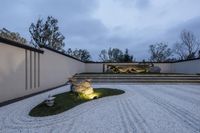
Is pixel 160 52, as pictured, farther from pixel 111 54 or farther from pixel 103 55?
pixel 103 55

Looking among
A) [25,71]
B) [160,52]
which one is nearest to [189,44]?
[160,52]

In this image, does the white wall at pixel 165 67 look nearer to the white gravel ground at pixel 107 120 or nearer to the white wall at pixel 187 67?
the white wall at pixel 187 67

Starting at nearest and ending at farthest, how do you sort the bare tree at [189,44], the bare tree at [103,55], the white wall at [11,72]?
the white wall at [11,72], the bare tree at [189,44], the bare tree at [103,55]

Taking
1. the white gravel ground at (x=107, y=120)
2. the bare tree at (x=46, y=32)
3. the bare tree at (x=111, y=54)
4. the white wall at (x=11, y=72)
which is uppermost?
the bare tree at (x=46, y=32)

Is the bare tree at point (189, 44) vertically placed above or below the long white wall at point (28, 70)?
above

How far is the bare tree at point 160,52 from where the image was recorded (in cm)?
3525

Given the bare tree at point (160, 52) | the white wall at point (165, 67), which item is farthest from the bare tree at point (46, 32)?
the bare tree at point (160, 52)

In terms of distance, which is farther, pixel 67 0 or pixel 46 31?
pixel 46 31

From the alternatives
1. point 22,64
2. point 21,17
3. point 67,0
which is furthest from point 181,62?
point 21,17

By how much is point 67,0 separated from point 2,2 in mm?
5897

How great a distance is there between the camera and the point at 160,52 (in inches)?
1401

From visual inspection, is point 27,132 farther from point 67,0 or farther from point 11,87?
point 67,0

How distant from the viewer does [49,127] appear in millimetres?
3447

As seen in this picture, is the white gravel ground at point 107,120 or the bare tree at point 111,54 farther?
the bare tree at point 111,54
